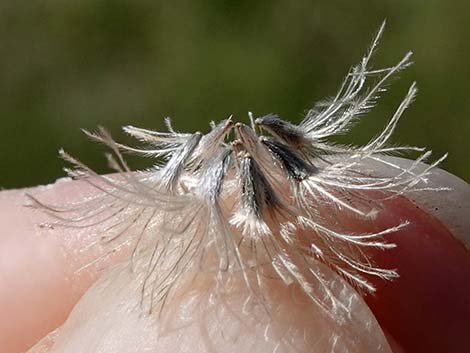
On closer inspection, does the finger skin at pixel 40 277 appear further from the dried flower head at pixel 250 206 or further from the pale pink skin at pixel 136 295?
the dried flower head at pixel 250 206

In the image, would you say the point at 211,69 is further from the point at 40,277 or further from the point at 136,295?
the point at 136,295

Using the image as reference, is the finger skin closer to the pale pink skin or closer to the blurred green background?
the pale pink skin

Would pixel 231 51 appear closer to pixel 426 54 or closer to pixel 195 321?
pixel 426 54

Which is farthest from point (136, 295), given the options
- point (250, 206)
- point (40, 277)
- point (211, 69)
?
point (211, 69)

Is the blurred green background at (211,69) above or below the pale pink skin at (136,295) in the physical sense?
above

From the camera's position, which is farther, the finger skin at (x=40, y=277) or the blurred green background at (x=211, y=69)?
the blurred green background at (x=211, y=69)

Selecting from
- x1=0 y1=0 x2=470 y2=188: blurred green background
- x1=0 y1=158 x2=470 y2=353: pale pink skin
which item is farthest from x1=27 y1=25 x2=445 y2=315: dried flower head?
x1=0 y1=0 x2=470 y2=188: blurred green background

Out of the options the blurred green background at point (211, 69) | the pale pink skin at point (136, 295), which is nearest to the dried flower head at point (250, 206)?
the pale pink skin at point (136, 295)
